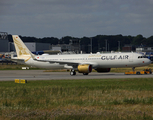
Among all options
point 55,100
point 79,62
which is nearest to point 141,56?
point 79,62

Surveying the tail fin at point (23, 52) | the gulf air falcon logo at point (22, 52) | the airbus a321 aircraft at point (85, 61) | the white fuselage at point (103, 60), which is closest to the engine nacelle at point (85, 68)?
the airbus a321 aircraft at point (85, 61)

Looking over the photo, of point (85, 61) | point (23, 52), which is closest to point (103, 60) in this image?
point (85, 61)

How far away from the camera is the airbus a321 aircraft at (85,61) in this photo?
48156 mm

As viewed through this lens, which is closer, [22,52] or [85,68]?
[85,68]

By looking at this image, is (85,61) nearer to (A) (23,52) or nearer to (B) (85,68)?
(B) (85,68)

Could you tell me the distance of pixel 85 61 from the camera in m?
51.2

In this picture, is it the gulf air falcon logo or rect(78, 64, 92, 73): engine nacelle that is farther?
the gulf air falcon logo

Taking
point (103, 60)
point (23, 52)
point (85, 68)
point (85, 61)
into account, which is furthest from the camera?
point (23, 52)

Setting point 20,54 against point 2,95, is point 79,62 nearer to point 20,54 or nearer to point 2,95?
point 20,54

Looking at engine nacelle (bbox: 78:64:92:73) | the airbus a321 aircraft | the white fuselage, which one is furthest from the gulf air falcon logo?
engine nacelle (bbox: 78:64:92:73)

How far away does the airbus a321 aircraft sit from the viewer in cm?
4816

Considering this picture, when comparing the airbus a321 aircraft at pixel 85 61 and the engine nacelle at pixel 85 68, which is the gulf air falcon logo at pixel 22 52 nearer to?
the airbus a321 aircraft at pixel 85 61

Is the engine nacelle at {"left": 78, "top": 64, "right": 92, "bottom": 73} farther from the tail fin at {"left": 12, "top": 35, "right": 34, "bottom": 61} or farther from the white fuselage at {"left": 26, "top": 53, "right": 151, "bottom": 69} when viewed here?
the tail fin at {"left": 12, "top": 35, "right": 34, "bottom": 61}

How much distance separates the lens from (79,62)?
51719 millimetres
